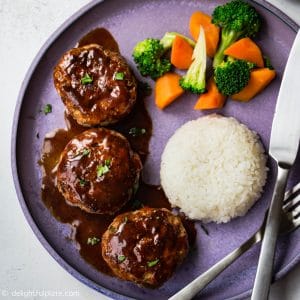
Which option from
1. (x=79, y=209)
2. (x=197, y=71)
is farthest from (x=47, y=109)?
(x=197, y=71)

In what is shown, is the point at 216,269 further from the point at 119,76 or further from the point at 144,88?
the point at 119,76

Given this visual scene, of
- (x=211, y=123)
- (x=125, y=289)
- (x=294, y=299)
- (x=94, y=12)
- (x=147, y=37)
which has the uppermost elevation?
(x=94, y=12)

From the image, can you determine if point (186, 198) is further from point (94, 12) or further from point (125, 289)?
point (94, 12)

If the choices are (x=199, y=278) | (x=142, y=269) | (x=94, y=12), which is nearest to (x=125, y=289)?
(x=142, y=269)

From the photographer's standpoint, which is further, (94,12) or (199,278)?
(94,12)

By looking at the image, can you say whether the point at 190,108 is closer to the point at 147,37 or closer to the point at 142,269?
the point at 147,37

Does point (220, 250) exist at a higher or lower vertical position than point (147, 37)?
lower

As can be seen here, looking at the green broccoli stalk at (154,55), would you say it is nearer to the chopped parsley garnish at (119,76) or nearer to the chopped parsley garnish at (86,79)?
the chopped parsley garnish at (119,76)
